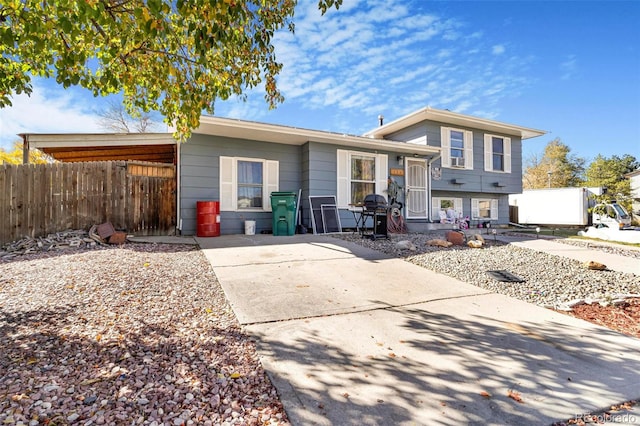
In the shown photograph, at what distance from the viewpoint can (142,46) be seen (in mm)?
3293

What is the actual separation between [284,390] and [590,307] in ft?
12.1

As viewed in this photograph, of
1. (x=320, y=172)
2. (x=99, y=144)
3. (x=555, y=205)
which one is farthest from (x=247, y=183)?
(x=555, y=205)

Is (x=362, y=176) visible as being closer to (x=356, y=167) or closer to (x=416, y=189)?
(x=356, y=167)

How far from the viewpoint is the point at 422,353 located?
6.96 ft

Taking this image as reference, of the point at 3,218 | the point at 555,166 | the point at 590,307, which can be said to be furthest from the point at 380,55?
the point at 555,166

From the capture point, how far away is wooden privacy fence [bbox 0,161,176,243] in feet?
19.1

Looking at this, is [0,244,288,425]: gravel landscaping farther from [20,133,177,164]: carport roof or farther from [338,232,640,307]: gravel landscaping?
[20,133,177,164]: carport roof

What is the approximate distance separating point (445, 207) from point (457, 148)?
96.9 inches

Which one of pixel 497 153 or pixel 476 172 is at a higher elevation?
pixel 497 153

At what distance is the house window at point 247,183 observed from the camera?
808 centimetres

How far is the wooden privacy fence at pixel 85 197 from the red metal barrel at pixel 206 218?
85 centimetres

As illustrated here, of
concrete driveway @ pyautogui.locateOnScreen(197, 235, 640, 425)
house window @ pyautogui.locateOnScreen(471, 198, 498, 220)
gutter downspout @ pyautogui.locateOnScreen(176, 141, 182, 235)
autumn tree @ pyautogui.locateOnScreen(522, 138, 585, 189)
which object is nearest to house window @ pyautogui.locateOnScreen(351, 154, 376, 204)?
gutter downspout @ pyautogui.locateOnScreen(176, 141, 182, 235)

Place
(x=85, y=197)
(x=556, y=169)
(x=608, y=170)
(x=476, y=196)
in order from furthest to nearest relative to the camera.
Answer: (x=556, y=169)
(x=608, y=170)
(x=476, y=196)
(x=85, y=197)

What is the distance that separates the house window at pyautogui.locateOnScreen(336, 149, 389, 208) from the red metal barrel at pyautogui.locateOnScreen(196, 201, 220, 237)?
12.1 ft
